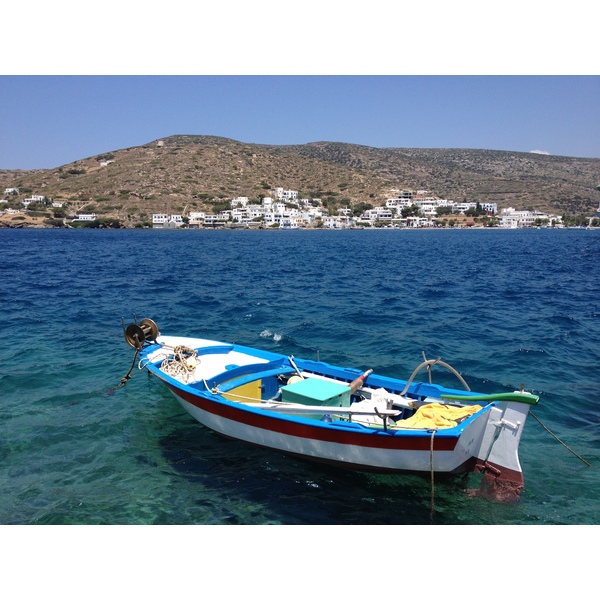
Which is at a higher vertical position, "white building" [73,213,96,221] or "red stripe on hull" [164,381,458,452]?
"white building" [73,213,96,221]

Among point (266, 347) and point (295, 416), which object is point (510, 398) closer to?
point (295, 416)

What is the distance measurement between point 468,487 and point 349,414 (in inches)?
102

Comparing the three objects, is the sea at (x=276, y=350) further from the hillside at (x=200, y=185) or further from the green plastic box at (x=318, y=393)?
the hillside at (x=200, y=185)

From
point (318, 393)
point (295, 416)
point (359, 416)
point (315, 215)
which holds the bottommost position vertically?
point (359, 416)

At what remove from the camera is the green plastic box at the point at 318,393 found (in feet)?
32.4

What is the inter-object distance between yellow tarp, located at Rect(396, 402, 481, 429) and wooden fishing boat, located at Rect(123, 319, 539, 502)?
0.06 ft

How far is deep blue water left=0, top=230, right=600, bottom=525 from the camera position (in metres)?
8.45

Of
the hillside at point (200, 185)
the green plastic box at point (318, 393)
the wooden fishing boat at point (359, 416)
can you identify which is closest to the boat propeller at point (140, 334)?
the wooden fishing boat at point (359, 416)

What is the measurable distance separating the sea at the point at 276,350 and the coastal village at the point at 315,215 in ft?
358

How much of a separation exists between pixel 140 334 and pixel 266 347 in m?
6.15

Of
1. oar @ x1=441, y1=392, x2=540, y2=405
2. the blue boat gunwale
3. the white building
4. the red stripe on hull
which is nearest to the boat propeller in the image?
the blue boat gunwale

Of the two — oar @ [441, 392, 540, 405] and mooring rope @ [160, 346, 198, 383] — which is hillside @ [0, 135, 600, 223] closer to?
mooring rope @ [160, 346, 198, 383]

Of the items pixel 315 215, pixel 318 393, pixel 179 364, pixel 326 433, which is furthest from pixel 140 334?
pixel 315 215

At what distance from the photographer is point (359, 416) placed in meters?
→ 9.69
